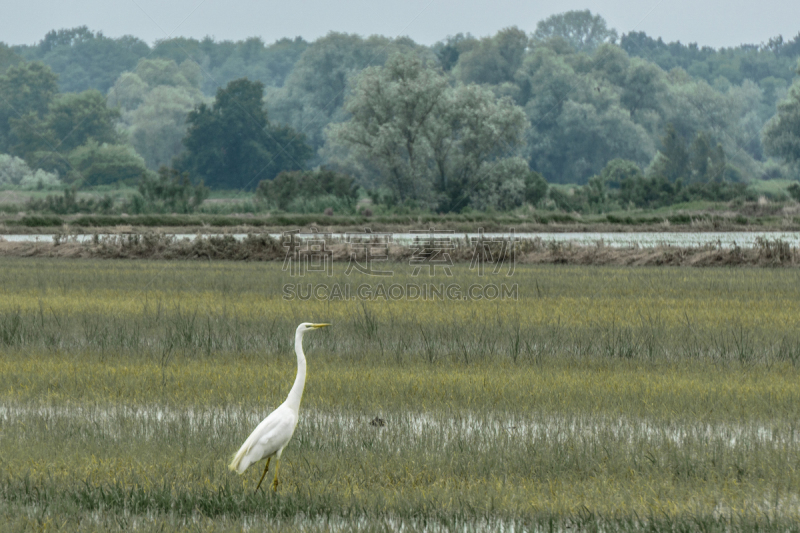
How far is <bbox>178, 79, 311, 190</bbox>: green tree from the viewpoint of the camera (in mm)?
95250

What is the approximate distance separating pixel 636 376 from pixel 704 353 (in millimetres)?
2438

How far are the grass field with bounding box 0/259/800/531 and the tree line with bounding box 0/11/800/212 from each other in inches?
2045

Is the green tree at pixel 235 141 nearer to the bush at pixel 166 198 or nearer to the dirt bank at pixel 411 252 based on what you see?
the bush at pixel 166 198

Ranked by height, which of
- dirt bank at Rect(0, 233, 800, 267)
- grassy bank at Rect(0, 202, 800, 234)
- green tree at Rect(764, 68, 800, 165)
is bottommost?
grassy bank at Rect(0, 202, 800, 234)

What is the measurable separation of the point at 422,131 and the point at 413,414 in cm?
6378

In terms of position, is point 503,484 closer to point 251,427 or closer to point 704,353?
point 251,427

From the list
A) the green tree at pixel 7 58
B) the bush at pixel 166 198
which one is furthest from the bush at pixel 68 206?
the green tree at pixel 7 58

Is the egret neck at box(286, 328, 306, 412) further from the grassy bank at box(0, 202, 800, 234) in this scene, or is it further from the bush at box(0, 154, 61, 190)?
the bush at box(0, 154, 61, 190)

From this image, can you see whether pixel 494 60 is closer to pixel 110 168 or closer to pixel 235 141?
pixel 235 141

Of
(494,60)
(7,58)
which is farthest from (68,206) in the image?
(7,58)

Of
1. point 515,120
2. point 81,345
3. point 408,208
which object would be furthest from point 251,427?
point 515,120

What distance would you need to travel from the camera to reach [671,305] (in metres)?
19.0

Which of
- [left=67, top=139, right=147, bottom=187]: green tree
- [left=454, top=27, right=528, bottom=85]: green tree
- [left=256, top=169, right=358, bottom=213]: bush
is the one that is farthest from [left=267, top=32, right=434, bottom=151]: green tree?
[left=256, top=169, right=358, bottom=213]: bush

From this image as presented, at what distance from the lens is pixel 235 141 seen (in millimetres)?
96188
